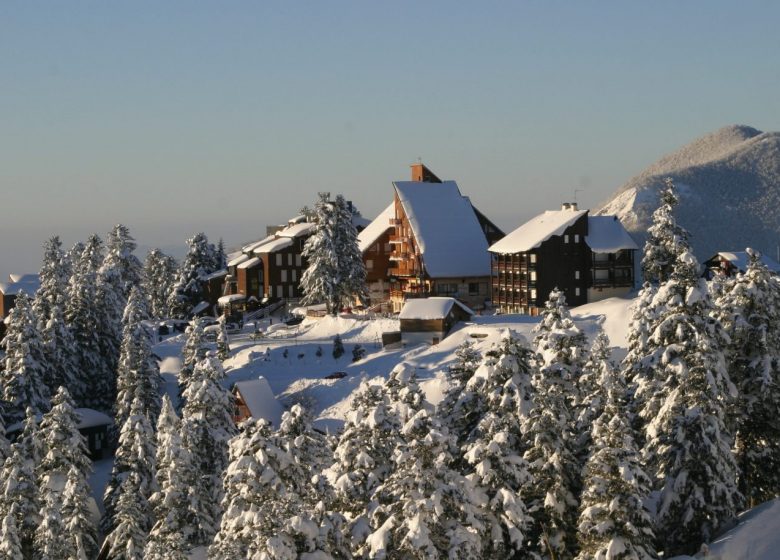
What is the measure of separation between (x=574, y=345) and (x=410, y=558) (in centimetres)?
1395

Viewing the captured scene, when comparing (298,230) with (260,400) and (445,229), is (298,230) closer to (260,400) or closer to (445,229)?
(445,229)

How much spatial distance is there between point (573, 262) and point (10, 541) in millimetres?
54374

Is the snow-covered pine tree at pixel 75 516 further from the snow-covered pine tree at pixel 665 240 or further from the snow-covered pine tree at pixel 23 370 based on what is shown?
the snow-covered pine tree at pixel 665 240

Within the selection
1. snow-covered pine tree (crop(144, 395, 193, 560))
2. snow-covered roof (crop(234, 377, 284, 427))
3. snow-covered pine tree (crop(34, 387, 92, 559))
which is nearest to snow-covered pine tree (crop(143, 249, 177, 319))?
snow-covered roof (crop(234, 377, 284, 427))

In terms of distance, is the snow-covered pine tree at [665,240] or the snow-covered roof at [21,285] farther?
the snow-covered roof at [21,285]

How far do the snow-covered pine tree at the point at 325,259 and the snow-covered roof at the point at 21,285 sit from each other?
44451 mm

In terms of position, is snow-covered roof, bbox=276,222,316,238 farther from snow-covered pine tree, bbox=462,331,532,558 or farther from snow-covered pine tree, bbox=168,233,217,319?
snow-covered pine tree, bbox=462,331,532,558

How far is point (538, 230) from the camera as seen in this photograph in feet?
297

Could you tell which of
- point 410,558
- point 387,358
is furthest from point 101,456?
point 410,558

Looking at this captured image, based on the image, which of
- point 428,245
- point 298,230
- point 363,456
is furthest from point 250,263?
point 363,456

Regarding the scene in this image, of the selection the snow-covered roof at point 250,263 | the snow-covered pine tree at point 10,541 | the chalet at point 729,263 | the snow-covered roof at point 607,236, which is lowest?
the snow-covered pine tree at point 10,541

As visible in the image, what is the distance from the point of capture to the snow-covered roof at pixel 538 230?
87.9m

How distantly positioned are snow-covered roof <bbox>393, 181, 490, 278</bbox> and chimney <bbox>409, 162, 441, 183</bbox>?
3.92 meters

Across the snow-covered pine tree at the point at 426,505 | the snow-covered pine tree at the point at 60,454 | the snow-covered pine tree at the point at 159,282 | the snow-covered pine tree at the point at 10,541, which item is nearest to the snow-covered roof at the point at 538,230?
the snow-covered pine tree at the point at 60,454
